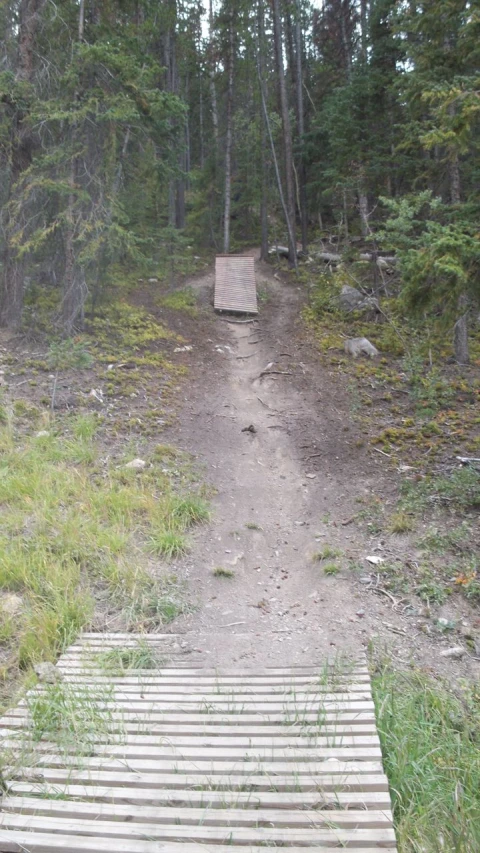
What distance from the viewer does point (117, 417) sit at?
9094 mm

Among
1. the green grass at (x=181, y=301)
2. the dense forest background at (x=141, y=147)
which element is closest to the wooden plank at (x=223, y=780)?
the dense forest background at (x=141, y=147)

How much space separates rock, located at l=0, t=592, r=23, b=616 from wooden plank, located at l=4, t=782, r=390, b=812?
198 cm

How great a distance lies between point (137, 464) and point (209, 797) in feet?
16.8

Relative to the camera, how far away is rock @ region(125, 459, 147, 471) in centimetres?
749

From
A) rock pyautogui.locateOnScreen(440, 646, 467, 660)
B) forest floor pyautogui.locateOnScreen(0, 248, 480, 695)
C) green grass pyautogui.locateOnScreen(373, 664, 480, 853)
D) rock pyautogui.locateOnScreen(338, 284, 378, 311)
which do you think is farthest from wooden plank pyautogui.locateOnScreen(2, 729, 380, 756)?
rock pyautogui.locateOnScreen(338, 284, 378, 311)

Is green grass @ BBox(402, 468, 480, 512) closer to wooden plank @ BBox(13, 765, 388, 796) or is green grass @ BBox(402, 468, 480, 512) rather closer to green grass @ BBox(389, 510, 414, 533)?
green grass @ BBox(389, 510, 414, 533)

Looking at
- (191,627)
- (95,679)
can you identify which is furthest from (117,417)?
(95,679)

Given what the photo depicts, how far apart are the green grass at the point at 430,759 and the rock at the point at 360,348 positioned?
8747 millimetres

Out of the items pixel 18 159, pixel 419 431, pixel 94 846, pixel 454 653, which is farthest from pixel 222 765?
pixel 18 159

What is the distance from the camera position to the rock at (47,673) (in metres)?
3.91

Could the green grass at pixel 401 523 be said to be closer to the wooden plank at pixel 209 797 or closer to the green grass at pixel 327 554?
the green grass at pixel 327 554

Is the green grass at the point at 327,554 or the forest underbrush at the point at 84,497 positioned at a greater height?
the forest underbrush at the point at 84,497

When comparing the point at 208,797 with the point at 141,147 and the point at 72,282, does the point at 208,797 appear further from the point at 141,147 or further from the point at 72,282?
the point at 141,147

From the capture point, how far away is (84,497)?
6.57 m
